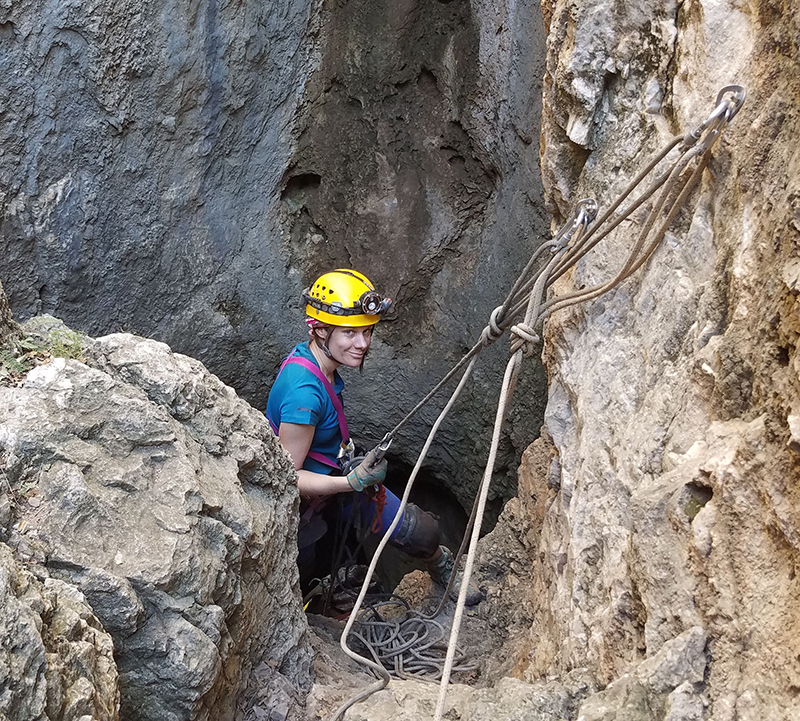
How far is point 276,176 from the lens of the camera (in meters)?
4.82

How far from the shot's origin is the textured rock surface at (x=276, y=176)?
13.4 feet

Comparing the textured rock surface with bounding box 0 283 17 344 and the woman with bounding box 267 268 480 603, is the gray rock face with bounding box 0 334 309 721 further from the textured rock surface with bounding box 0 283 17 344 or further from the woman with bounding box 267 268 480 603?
the woman with bounding box 267 268 480 603

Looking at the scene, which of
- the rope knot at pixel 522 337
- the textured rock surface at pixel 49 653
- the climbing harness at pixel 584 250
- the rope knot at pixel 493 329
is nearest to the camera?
the textured rock surface at pixel 49 653

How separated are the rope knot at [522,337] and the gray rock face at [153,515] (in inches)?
30.1

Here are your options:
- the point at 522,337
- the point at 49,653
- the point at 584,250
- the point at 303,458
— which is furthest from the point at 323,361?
the point at 49,653

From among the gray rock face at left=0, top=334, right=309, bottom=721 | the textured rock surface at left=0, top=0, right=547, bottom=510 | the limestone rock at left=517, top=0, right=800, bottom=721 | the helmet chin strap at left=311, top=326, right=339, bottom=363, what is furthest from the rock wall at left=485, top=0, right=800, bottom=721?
the textured rock surface at left=0, top=0, right=547, bottom=510

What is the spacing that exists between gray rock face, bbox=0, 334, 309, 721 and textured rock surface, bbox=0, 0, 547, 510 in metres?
2.57

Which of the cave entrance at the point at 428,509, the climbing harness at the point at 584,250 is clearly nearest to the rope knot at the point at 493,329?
the climbing harness at the point at 584,250

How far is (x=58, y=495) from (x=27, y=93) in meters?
3.32

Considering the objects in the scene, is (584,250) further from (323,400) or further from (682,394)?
(323,400)

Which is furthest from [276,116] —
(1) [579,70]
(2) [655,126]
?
(2) [655,126]

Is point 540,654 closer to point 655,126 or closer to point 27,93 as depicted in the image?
point 655,126

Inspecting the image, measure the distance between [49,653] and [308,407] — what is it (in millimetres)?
1626

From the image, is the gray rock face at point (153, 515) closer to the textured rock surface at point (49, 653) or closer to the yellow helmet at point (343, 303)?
the textured rock surface at point (49, 653)
